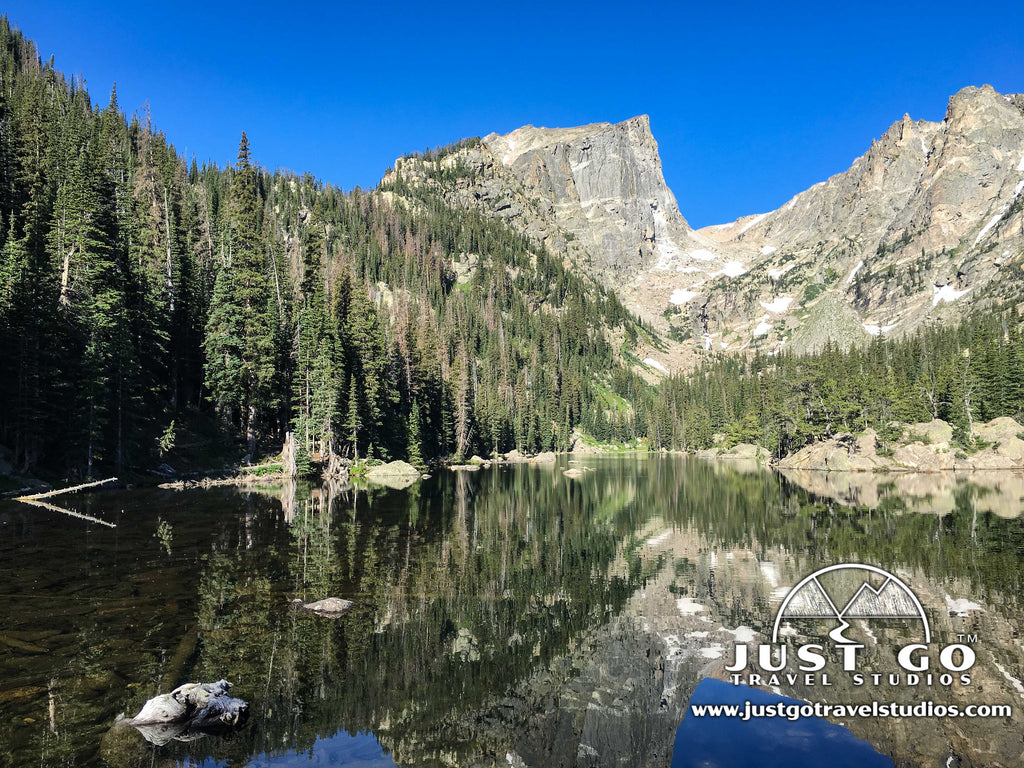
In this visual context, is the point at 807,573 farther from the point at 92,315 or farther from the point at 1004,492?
the point at 92,315

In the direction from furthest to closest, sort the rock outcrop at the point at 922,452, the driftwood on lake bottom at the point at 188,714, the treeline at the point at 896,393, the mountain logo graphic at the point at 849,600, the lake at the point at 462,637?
the treeline at the point at 896,393 → the rock outcrop at the point at 922,452 → the mountain logo graphic at the point at 849,600 → the lake at the point at 462,637 → the driftwood on lake bottom at the point at 188,714

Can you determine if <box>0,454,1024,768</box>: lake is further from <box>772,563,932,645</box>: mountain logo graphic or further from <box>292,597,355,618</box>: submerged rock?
<box>772,563,932,645</box>: mountain logo graphic

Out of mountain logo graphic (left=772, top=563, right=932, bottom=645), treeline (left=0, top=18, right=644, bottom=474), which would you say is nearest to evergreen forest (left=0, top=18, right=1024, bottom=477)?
treeline (left=0, top=18, right=644, bottom=474)

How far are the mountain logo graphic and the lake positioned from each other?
496 millimetres

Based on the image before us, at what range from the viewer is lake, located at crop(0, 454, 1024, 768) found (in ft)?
36.3

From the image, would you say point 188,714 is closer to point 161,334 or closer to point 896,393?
point 161,334

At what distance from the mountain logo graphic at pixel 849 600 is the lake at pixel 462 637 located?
0.50 m

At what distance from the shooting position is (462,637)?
16.4 m

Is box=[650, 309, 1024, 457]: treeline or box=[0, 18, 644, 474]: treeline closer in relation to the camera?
box=[0, 18, 644, 474]: treeline

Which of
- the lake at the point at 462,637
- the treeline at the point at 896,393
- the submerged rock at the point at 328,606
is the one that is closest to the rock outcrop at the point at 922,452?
the treeline at the point at 896,393

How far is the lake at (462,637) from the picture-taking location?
11055mm

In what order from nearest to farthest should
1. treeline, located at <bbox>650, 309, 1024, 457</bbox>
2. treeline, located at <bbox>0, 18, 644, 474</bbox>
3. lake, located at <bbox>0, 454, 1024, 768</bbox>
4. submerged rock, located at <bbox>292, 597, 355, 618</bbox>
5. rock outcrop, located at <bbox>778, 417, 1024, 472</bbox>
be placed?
1. lake, located at <bbox>0, 454, 1024, 768</bbox>
2. submerged rock, located at <bbox>292, 597, 355, 618</bbox>
3. treeline, located at <bbox>0, 18, 644, 474</bbox>
4. rock outcrop, located at <bbox>778, 417, 1024, 472</bbox>
5. treeline, located at <bbox>650, 309, 1024, 457</bbox>

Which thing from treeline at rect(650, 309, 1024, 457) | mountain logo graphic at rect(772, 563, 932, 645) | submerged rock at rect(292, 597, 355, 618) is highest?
treeline at rect(650, 309, 1024, 457)

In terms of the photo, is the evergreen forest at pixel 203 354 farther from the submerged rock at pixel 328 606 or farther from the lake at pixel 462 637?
the submerged rock at pixel 328 606
